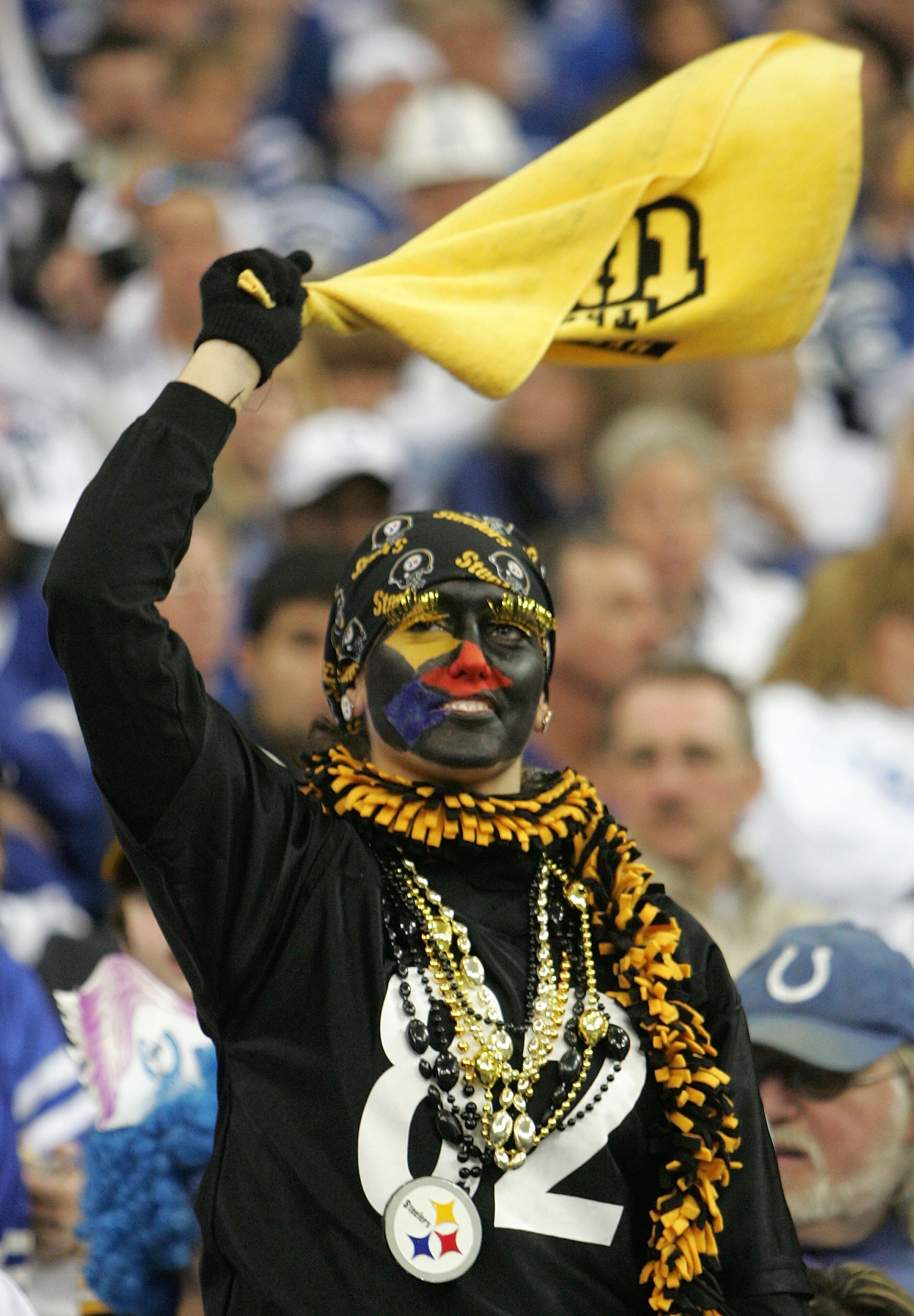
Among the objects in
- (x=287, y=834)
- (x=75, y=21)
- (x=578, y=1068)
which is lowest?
(x=578, y=1068)

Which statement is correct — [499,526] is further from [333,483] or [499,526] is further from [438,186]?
[438,186]

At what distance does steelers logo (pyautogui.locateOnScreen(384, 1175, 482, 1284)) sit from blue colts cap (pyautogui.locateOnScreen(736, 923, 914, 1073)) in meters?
1.23

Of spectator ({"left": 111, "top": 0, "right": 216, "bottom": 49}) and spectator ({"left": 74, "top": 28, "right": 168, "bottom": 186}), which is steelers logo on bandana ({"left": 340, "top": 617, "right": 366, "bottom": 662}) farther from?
spectator ({"left": 111, "top": 0, "right": 216, "bottom": 49})

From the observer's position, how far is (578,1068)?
8.50ft

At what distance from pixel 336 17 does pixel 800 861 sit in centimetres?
621

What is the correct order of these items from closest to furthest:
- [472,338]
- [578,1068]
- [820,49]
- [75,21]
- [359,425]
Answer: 1. [578,1068]
2. [472,338]
3. [820,49]
4. [359,425]
5. [75,21]

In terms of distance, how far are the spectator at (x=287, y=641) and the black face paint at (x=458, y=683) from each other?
185 centimetres

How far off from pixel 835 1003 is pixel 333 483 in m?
2.70

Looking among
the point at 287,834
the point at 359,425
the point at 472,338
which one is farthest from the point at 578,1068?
the point at 359,425

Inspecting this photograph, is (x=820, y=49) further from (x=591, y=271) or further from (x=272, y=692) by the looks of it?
(x=272, y=692)

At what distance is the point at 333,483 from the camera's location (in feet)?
18.9

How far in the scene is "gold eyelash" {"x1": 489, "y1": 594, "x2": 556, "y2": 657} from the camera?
277 centimetres

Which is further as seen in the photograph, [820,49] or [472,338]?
[820,49]

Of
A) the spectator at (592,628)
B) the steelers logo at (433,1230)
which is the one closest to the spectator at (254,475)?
the spectator at (592,628)
